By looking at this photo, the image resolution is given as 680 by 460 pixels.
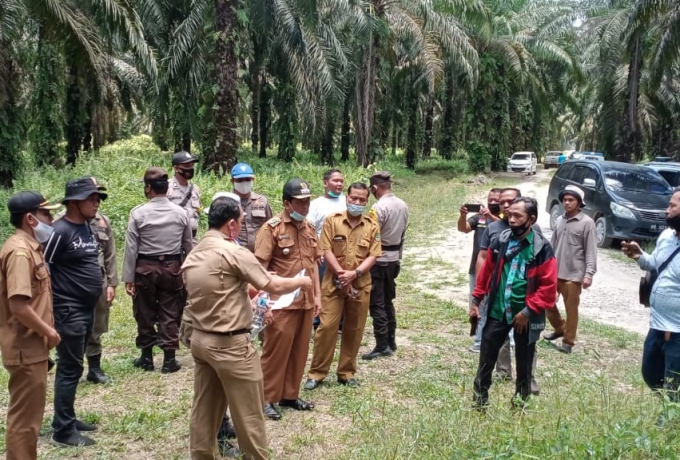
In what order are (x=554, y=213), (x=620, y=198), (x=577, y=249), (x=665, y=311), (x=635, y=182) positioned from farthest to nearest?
(x=554, y=213)
(x=635, y=182)
(x=620, y=198)
(x=577, y=249)
(x=665, y=311)

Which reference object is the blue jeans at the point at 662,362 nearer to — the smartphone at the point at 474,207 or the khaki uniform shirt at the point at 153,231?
the smartphone at the point at 474,207

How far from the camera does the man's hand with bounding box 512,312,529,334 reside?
429 cm

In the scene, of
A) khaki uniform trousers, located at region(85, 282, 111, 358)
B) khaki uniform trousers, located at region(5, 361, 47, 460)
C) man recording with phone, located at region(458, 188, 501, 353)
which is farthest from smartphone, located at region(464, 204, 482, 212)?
khaki uniform trousers, located at region(5, 361, 47, 460)

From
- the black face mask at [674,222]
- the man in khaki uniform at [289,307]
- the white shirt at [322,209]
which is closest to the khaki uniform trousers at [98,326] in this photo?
the man in khaki uniform at [289,307]

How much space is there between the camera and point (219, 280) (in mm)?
3570

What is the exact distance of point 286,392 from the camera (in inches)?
196

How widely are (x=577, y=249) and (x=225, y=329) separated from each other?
4.48m

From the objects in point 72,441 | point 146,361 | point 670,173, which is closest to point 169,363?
point 146,361

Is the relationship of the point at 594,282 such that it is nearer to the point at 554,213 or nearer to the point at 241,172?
the point at 554,213

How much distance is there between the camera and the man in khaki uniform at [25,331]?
11.9 feet

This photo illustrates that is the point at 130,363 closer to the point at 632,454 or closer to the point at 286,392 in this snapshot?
the point at 286,392

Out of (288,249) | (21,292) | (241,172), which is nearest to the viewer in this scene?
(21,292)

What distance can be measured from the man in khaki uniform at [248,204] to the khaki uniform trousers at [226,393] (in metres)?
2.39

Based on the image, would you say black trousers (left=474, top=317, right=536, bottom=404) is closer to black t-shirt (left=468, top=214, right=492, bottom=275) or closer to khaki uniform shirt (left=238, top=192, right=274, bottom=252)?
black t-shirt (left=468, top=214, right=492, bottom=275)
